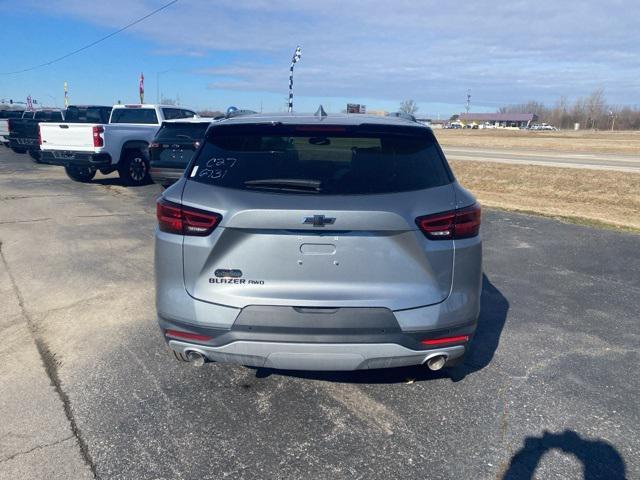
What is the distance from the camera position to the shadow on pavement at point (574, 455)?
2.78 metres

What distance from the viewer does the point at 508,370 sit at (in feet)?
12.9

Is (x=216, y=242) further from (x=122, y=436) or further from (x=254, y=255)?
(x=122, y=436)

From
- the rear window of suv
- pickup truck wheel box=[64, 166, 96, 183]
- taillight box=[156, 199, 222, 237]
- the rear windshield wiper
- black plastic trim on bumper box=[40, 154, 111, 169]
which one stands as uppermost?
the rear window of suv

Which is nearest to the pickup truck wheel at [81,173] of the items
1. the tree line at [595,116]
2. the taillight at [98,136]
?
the taillight at [98,136]

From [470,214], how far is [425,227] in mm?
321

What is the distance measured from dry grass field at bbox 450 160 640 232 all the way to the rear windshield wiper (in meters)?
8.43

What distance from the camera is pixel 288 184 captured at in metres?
2.88

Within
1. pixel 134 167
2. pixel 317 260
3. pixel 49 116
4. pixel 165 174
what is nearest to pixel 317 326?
pixel 317 260

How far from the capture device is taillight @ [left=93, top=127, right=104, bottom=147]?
42.4ft

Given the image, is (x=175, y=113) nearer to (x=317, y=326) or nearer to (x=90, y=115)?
(x=90, y=115)

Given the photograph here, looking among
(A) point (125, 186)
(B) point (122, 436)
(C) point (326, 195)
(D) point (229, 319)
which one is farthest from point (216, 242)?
(A) point (125, 186)

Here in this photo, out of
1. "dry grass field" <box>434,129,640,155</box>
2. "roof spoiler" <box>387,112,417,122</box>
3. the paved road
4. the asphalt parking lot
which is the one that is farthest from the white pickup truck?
"dry grass field" <box>434,129,640,155</box>

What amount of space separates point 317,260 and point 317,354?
1.64 ft

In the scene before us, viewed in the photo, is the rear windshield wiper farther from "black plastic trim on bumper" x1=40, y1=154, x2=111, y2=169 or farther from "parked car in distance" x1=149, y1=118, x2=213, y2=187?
"black plastic trim on bumper" x1=40, y1=154, x2=111, y2=169
